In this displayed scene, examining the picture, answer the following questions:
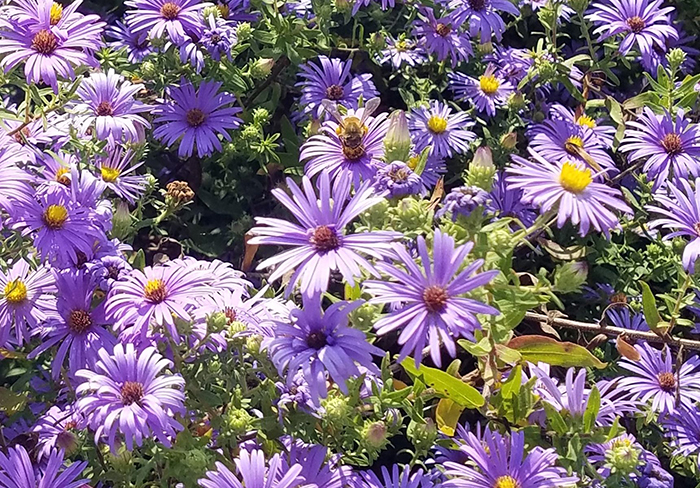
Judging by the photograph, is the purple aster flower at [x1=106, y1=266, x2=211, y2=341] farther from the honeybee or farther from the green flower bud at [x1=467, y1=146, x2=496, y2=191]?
the green flower bud at [x1=467, y1=146, x2=496, y2=191]

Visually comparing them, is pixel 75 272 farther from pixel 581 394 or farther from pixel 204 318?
pixel 581 394

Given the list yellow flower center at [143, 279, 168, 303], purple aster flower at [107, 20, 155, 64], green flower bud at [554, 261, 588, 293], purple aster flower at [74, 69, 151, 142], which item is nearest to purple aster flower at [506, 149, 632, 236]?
green flower bud at [554, 261, 588, 293]

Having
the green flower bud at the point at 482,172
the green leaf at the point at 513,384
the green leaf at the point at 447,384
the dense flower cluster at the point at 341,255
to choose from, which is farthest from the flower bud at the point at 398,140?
the green leaf at the point at 513,384

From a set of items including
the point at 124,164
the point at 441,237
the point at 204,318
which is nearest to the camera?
the point at 441,237

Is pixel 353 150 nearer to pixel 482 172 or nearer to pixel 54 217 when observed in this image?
pixel 482 172

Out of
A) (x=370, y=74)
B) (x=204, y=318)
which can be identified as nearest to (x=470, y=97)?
(x=370, y=74)

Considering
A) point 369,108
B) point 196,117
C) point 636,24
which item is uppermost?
point 636,24

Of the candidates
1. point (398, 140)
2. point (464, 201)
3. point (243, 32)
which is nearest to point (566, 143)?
point (398, 140)

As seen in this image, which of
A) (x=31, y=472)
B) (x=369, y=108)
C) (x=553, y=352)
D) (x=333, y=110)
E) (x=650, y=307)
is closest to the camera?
(x=31, y=472)
